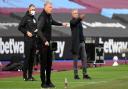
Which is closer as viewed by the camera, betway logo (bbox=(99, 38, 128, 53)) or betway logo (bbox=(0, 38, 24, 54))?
betway logo (bbox=(0, 38, 24, 54))

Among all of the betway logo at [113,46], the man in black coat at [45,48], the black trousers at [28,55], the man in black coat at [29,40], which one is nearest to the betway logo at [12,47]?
the betway logo at [113,46]

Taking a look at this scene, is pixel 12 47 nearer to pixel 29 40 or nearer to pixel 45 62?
pixel 29 40

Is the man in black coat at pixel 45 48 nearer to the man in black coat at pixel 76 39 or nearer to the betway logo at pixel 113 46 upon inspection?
the man in black coat at pixel 76 39

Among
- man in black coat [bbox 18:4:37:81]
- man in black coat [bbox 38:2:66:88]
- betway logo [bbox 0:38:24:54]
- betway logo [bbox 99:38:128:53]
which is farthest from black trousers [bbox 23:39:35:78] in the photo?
betway logo [bbox 99:38:128:53]

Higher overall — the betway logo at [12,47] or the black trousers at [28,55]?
the black trousers at [28,55]

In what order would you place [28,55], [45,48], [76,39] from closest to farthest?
1. [45,48]
2. [28,55]
3. [76,39]

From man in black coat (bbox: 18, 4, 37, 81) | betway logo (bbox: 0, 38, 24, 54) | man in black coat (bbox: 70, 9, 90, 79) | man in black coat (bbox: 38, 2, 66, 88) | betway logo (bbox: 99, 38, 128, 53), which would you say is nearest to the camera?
man in black coat (bbox: 38, 2, 66, 88)

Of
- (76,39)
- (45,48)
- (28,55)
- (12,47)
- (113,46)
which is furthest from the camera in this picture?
(113,46)

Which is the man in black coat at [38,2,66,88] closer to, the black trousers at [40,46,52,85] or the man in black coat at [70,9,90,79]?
the black trousers at [40,46,52,85]

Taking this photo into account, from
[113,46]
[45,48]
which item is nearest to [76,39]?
[45,48]

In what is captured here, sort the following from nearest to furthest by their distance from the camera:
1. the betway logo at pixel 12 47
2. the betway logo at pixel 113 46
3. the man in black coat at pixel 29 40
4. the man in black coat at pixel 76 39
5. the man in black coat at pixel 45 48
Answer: the man in black coat at pixel 45 48, the man in black coat at pixel 29 40, the man in black coat at pixel 76 39, the betway logo at pixel 12 47, the betway logo at pixel 113 46

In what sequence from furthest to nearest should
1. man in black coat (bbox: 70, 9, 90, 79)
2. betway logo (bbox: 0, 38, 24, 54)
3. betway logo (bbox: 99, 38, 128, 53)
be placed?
betway logo (bbox: 99, 38, 128, 53)
betway logo (bbox: 0, 38, 24, 54)
man in black coat (bbox: 70, 9, 90, 79)

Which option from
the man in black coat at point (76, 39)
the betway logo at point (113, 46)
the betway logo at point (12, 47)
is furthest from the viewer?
the betway logo at point (113, 46)

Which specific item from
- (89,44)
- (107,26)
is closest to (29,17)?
(89,44)
